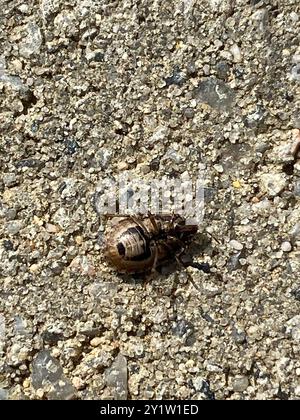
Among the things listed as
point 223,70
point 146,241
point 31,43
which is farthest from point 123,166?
point 31,43

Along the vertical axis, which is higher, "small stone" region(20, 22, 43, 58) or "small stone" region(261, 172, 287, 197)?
"small stone" region(20, 22, 43, 58)

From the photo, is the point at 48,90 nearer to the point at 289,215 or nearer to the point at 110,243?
the point at 110,243

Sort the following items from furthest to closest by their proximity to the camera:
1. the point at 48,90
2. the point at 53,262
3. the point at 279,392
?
1. the point at 48,90
2. the point at 53,262
3. the point at 279,392

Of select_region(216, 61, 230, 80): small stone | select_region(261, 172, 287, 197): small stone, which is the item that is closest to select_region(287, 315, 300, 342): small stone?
select_region(261, 172, 287, 197): small stone

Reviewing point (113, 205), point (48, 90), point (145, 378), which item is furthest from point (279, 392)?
point (48, 90)

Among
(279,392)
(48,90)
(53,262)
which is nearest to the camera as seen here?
(279,392)

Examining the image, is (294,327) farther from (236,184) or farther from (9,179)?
(9,179)

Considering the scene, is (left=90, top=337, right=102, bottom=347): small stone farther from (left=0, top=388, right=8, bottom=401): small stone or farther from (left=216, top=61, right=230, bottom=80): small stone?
(left=216, top=61, right=230, bottom=80): small stone
